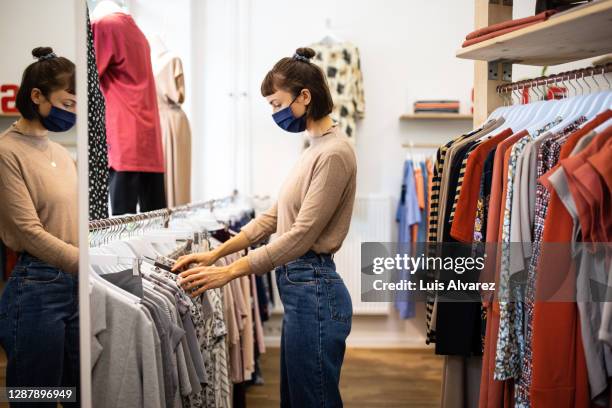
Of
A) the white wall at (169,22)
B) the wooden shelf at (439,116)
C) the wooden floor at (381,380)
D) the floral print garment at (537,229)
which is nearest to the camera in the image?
the floral print garment at (537,229)

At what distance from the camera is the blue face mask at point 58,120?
106cm

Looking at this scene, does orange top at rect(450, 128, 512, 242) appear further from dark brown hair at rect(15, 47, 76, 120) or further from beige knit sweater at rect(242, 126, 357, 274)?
Answer: dark brown hair at rect(15, 47, 76, 120)

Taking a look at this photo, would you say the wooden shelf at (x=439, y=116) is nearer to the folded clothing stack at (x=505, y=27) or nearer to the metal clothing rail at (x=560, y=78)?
the metal clothing rail at (x=560, y=78)

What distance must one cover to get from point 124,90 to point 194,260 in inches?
36.0

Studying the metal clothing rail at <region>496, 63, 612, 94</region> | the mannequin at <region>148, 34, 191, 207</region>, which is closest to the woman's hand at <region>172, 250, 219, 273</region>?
the metal clothing rail at <region>496, 63, 612, 94</region>

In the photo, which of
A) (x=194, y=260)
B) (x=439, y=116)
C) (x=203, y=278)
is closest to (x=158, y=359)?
(x=203, y=278)

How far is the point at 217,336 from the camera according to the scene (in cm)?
205

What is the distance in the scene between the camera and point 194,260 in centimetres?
190

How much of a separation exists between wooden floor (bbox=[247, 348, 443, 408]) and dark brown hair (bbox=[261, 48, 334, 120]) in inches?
79.4

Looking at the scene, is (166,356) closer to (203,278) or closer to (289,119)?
(203,278)

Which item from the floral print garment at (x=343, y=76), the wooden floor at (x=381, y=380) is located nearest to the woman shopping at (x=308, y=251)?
the wooden floor at (x=381, y=380)

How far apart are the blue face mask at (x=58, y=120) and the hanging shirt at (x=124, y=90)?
4.27 ft

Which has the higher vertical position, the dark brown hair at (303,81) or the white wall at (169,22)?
the white wall at (169,22)

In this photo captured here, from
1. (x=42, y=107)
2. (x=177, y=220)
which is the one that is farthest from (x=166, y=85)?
(x=42, y=107)
